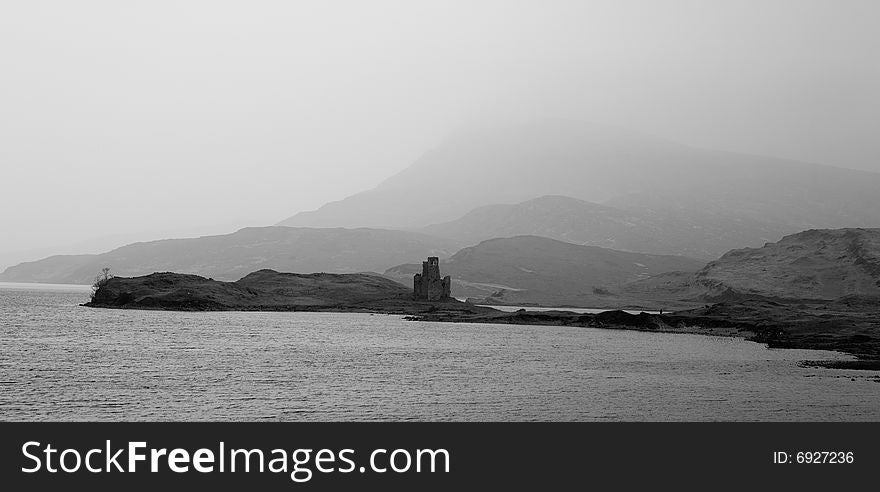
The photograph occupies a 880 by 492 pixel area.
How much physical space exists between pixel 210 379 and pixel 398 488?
40573 millimetres

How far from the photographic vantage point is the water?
162ft

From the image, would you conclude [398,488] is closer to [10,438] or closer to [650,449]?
[650,449]

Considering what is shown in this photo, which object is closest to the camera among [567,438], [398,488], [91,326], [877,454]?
[398,488]

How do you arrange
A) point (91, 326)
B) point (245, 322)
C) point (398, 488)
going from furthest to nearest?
1. point (245, 322)
2. point (91, 326)
3. point (398, 488)

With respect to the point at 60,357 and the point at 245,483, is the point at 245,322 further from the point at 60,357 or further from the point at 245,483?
the point at 245,483

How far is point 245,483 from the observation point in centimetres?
2833

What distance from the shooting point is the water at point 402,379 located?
49469 mm

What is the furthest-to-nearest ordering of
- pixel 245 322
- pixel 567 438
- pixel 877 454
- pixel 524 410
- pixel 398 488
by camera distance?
1. pixel 245 322
2. pixel 524 410
3. pixel 567 438
4. pixel 877 454
5. pixel 398 488

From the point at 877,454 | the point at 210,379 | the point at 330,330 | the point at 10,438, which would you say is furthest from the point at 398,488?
the point at 330,330

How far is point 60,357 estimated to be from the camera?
7988 cm

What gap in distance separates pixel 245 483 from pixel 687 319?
14787 centimetres

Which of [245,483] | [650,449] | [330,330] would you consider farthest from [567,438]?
[330,330]

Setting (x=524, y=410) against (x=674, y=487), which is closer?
(x=674, y=487)

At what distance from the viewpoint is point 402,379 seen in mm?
66812
